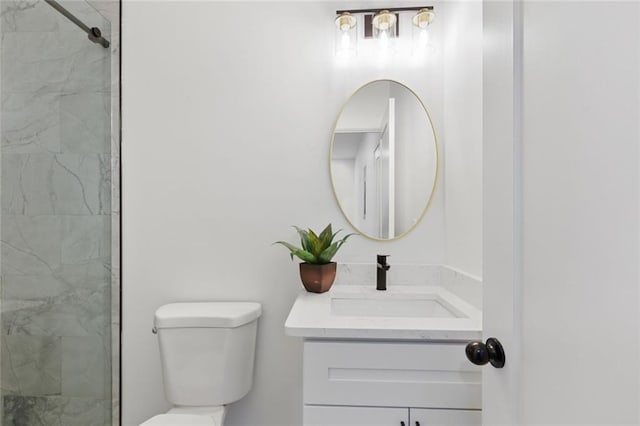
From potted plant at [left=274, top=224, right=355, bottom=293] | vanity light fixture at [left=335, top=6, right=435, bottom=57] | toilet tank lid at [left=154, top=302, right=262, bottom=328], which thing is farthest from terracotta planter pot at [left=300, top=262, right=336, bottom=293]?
vanity light fixture at [left=335, top=6, right=435, bottom=57]

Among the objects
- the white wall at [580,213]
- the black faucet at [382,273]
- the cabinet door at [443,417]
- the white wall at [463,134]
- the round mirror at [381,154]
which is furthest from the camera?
the round mirror at [381,154]

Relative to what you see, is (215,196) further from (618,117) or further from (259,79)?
(618,117)

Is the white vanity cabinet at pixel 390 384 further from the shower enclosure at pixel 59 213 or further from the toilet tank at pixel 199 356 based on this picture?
the shower enclosure at pixel 59 213

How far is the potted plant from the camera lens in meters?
1.44

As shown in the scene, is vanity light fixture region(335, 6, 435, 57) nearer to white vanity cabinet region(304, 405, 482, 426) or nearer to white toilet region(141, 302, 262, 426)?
white toilet region(141, 302, 262, 426)

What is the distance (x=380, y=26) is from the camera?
62.1 inches

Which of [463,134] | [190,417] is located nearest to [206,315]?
[190,417]

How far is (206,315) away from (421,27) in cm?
144

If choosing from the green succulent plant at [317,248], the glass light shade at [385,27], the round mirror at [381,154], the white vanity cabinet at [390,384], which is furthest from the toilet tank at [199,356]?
the glass light shade at [385,27]

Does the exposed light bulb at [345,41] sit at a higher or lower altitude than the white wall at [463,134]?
higher

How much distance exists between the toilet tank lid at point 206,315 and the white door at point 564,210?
96cm

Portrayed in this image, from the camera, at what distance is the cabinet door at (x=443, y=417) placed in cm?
97

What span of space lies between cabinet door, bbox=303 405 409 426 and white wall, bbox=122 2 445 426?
0.65m

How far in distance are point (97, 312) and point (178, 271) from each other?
369mm
